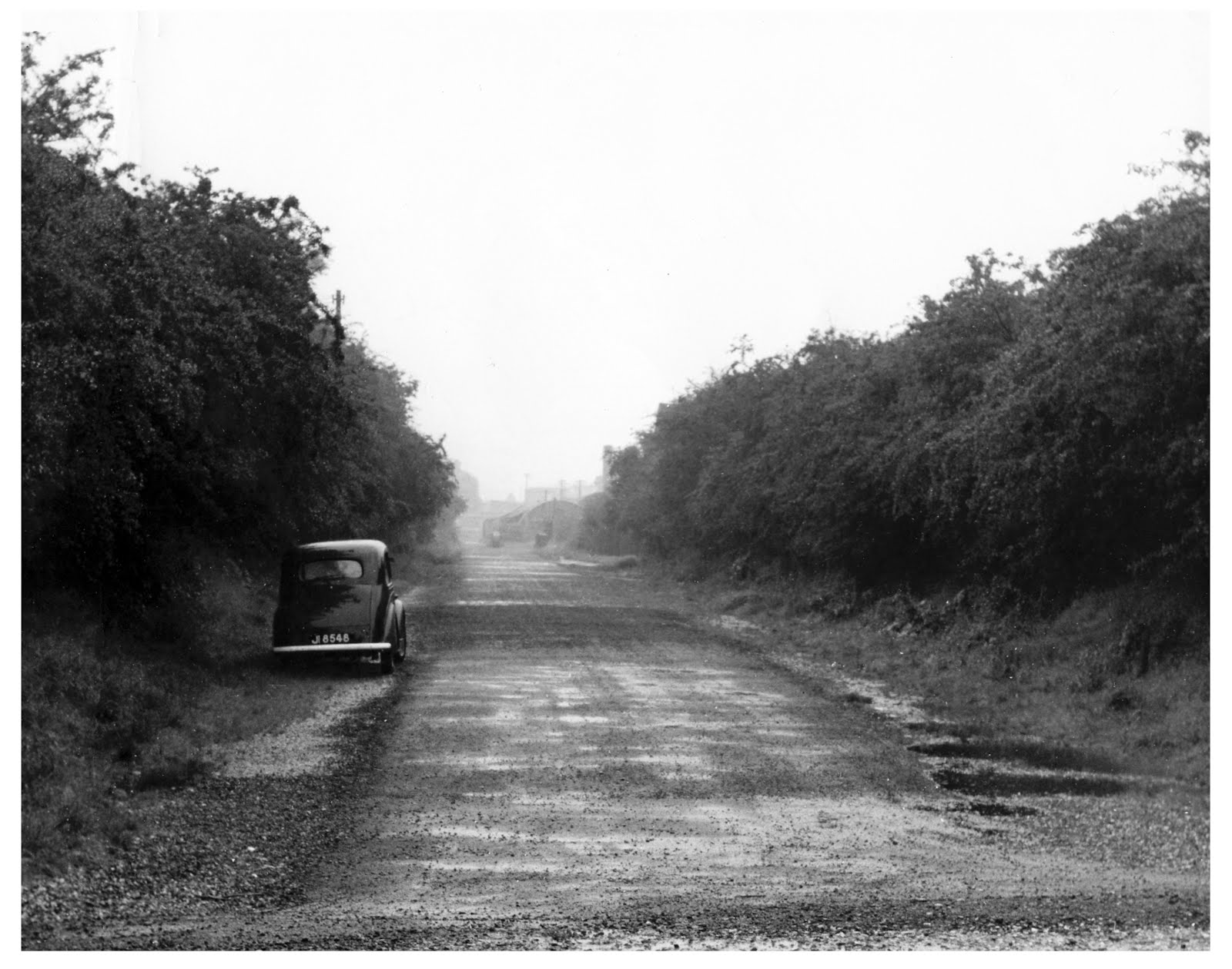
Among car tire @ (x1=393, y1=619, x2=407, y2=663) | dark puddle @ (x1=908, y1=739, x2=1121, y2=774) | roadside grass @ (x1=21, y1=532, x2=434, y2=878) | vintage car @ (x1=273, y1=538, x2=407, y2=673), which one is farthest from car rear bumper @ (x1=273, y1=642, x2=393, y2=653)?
dark puddle @ (x1=908, y1=739, x2=1121, y2=774)

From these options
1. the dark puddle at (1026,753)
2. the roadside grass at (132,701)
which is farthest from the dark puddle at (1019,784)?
the roadside grass at (132,701)

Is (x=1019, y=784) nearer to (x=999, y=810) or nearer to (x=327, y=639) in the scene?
(x=999, y=810)

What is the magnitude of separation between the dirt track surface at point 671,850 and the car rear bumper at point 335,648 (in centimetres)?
134

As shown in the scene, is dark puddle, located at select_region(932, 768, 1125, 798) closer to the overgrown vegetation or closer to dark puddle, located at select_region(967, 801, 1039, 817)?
dark puddle, located at select_region(967, 801, 1039, 817)

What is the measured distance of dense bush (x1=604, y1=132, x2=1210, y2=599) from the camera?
1304 cm

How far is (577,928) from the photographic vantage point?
6.88 m

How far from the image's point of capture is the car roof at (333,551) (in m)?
18.6

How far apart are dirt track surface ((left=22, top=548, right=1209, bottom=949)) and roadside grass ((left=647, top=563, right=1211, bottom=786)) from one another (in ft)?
4.38

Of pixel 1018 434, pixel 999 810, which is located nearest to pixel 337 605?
pixel 1018 434

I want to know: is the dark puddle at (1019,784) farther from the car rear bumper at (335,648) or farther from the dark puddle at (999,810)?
the car rear bumper at (335,648)

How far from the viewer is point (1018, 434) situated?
53.0 ft

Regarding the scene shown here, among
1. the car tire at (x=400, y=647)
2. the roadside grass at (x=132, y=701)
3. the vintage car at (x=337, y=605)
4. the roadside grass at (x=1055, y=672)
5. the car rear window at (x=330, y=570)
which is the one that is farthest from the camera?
the car tire at (x=400, y=647)

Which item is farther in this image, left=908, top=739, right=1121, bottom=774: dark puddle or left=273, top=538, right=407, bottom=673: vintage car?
left=273, top=538, right=407, bottom=673: vintage car

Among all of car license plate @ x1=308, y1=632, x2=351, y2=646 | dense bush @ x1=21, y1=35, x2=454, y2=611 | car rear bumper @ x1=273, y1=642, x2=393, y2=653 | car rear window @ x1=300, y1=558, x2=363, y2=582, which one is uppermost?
dense bush @ x1=21, y1=35, x2=454, y2=611
